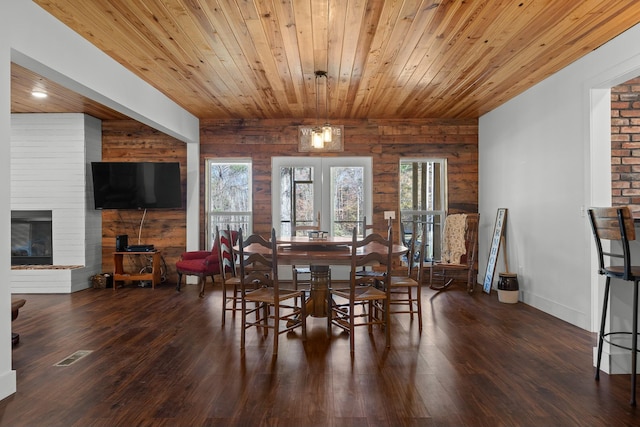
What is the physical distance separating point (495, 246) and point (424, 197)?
149 cm

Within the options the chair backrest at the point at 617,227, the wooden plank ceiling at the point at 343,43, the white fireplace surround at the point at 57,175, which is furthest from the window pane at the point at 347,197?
the chair backrest at the point at 617,227

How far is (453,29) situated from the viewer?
3.43 meters

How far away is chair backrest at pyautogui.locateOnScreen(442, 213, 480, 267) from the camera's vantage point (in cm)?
611

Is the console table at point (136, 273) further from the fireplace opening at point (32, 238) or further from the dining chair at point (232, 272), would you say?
the dining chair at point (232, 272)

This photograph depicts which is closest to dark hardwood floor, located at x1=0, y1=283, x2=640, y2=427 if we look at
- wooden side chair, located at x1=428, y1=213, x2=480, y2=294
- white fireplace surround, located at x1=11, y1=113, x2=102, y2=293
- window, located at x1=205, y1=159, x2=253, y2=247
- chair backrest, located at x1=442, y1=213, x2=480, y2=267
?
wooden side chair, located at x1=428, y1=213, x2=480, y2=294

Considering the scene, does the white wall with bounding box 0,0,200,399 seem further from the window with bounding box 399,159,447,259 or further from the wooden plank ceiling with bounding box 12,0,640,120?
the window with bounding box 399,159,447,259

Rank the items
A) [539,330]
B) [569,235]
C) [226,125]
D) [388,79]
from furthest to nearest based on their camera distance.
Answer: [226,125] → [388,79] → [569,235] → [539,330]

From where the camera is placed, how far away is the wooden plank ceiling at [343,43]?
306 cm

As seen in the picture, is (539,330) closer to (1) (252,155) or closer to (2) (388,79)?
(2) (388,79)

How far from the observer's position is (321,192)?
6.87 meters

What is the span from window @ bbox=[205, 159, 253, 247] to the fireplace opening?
238 cm

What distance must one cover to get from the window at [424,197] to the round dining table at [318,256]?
9.39 ft

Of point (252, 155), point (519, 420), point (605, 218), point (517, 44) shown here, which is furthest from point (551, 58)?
point (252, 155)

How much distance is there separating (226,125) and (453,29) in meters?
4.28
